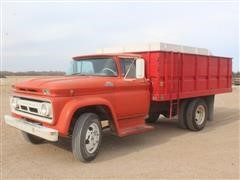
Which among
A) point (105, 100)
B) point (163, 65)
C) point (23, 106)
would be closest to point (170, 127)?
point (163, 65)

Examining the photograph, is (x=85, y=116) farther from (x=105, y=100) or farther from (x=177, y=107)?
(x=177, y=107)

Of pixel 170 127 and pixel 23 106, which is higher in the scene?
pixel 23 106

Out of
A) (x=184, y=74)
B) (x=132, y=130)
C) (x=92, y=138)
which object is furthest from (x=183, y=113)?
(x=92, y=138)

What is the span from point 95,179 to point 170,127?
5.37 meters

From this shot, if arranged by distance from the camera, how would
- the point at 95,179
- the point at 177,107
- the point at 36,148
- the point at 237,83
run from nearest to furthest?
the point at 95,179 < the point at 36,148 < the point at 177,107 < the point at 237,83

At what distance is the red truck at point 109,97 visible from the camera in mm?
5875

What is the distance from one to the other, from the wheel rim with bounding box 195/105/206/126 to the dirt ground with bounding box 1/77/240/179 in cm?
67

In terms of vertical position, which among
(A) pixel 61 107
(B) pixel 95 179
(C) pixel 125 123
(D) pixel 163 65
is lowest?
(B) pixel 95 179

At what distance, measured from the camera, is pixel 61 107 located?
5.77 meters

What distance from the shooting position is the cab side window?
730 cm

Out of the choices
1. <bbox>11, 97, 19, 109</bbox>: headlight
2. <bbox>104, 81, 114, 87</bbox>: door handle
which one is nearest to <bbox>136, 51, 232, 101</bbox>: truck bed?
<bbox>104, 81, 114, 87</bbox>: door handle

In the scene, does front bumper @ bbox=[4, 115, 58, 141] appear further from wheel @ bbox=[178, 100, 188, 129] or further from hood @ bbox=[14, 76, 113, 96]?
wheel @ bbox=[178, 100, 188, 129]

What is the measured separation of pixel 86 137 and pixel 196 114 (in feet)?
15.4

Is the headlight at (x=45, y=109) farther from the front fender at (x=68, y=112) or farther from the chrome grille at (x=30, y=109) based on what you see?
the front fender at (x=68, y=112)
